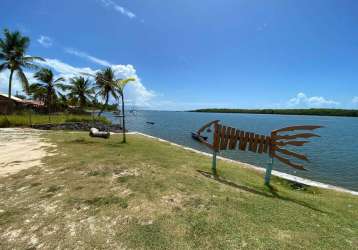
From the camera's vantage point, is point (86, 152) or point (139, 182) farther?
point (86, 152)

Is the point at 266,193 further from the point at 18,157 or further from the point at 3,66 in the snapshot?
the point at 3,66

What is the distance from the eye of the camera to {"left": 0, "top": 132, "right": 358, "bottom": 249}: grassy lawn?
2.76 metres

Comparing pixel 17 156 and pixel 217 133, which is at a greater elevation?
pixel 217 133

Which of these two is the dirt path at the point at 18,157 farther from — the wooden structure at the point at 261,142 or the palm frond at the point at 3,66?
the palm frond at the point at 3,66

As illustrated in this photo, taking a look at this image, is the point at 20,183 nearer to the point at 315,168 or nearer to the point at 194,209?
the point at 194,209

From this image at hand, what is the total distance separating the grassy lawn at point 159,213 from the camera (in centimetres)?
276

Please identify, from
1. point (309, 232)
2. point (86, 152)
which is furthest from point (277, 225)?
point (86, 152)

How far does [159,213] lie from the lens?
3463mm

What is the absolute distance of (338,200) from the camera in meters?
4.98

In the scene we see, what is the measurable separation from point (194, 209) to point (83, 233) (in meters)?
1.93

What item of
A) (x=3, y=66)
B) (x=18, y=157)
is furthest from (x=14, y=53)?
(x=18, y=157)

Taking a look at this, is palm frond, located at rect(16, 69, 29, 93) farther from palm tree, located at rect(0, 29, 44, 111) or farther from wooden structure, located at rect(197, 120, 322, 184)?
wooden structure, located at rect(197, 120, 322, 184)

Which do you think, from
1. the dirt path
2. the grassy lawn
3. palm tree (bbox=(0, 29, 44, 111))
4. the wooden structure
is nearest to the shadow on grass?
the grassy lawn

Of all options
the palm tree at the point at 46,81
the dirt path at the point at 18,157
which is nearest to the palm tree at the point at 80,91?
the palm tree at the point at 46,81
